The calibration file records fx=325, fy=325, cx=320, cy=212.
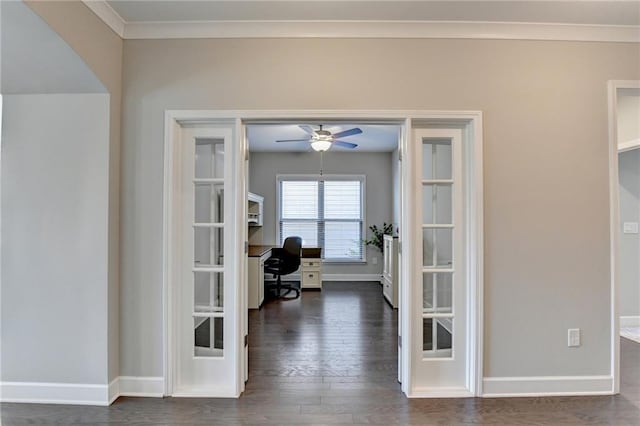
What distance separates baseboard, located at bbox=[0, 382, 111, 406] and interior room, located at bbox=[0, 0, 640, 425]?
13 mm

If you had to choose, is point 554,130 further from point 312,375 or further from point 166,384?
point 166,384

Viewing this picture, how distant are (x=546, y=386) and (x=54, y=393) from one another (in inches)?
137

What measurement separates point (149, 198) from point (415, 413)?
237cm

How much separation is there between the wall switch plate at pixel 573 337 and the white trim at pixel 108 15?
3.91m

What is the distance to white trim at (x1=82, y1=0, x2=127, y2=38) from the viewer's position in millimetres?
2082

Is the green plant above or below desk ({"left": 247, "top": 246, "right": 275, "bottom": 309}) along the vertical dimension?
above

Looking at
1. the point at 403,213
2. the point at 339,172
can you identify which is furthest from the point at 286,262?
the point at 403,213

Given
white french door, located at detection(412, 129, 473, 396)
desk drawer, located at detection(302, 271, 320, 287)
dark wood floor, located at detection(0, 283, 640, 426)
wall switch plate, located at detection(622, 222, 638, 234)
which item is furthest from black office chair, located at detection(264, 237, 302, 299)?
wall switch plate, located at detection(622, 222, 638, 234)

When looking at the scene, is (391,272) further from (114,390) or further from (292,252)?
(114,390)

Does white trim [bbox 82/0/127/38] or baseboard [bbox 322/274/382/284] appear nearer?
white trim [bbox 82/0/127/38]

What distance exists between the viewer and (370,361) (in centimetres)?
291

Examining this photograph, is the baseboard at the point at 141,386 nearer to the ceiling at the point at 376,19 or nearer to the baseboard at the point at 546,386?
the baseboard at the point at 546,386

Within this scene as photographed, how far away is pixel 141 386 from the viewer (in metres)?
2.34

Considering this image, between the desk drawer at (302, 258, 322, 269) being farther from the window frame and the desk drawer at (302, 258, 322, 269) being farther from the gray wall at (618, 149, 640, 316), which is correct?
the gray wall at (618, 149, 640, 316)
